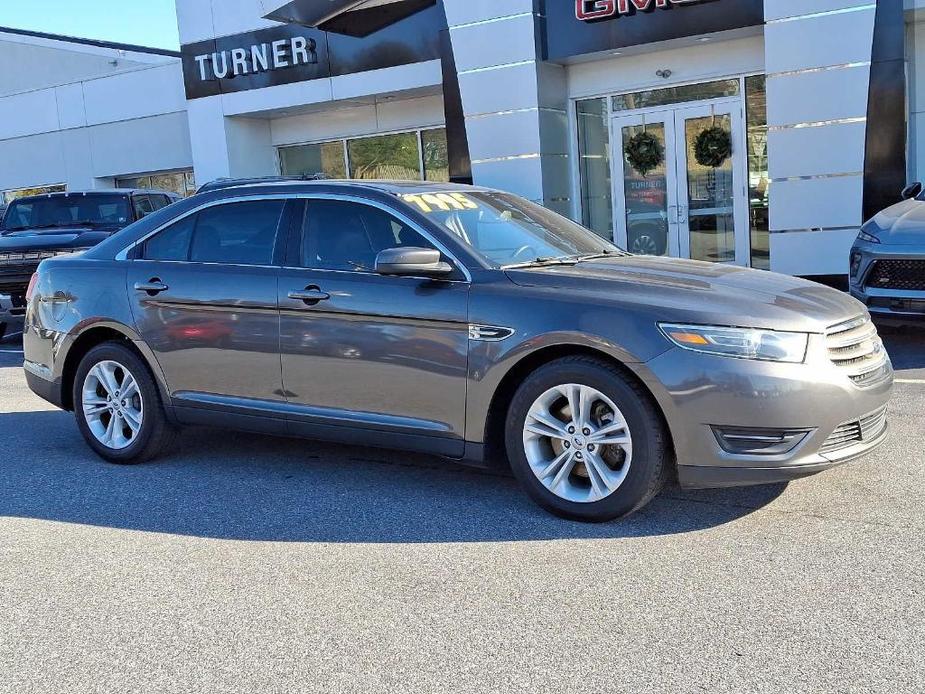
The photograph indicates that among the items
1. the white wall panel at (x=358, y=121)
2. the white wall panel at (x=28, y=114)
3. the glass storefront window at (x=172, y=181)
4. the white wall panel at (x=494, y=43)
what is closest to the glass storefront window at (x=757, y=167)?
the white wall panel at (x=494, y=43)

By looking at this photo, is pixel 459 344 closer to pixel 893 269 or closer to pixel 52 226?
pixel 893 269

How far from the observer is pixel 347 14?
17625mm

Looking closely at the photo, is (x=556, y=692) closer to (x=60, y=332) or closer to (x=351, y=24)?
(x=60, y=332)

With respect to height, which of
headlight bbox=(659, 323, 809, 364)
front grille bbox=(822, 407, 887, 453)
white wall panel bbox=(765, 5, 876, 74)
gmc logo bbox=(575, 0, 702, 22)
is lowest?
front grille bbox=(822, 407, 887, 453)

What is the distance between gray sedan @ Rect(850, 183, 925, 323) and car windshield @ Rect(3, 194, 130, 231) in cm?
921

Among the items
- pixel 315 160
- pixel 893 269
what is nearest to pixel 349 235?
pixel 893 269

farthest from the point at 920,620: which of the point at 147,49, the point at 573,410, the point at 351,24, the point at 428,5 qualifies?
the point at 147,49

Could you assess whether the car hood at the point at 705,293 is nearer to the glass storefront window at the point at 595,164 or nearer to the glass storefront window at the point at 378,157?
the glass storefront window at the point at 595,164

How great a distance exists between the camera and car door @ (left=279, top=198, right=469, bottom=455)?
4.95m

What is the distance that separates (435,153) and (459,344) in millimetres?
15265

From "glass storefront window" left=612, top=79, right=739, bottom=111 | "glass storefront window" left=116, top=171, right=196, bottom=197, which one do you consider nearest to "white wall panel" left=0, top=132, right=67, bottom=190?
"glass storefront window" left=116, top=171, right=196, bottom=197

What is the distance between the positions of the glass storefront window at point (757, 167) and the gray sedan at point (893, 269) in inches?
233

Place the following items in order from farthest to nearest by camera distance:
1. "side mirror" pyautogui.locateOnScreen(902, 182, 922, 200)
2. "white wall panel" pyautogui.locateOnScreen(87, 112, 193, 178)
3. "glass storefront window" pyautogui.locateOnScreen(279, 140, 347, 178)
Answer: "white wall panel" pyautogui.locateOnScreen(87, 112, 193, 178)
"glass storefront window" pyautogui.locateOnScreen(279, 140, 347, 178)
"side mirror" pyautogui.locateOnScreen(902, 182, 922, 200)

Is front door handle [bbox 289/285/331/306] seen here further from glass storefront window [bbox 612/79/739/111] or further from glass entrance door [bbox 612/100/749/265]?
glass storefront window [bbox 612/79/739/111]
